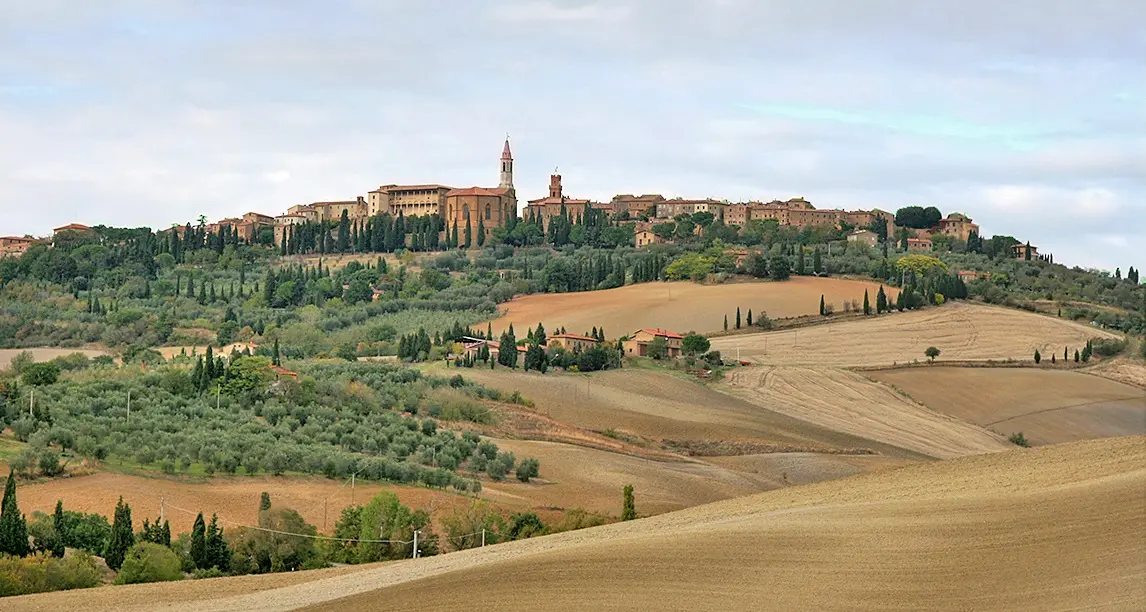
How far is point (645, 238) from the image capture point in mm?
165250

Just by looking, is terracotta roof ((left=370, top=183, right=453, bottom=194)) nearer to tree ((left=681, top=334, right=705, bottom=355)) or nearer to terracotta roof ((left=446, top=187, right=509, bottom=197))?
terracotta roof ((left=446, top=187, right=509, bottom=197))

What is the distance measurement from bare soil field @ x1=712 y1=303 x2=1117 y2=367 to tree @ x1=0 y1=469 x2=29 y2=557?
5871 cm

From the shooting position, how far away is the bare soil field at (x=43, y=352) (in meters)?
109

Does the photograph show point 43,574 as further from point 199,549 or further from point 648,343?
point 648,343

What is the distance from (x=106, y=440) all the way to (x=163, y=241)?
104797 millimetres

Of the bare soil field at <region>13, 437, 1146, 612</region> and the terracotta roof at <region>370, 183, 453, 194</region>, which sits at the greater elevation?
the terracotta roof at <region>370, 183, 453, 194</region>

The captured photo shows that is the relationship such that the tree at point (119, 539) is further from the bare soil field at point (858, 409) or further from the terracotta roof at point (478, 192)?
the terracotta roof at point (478, 192)

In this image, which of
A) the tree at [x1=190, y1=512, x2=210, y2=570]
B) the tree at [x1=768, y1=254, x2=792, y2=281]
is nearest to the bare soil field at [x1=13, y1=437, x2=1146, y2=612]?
the tree at [x1=190, y1=512, x2=210, y2=570]

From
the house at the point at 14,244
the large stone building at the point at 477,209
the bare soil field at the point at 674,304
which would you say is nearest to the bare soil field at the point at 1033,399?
the bare soil field at the point at 674,304

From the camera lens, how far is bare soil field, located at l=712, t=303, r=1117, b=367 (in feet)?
334

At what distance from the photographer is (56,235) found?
176 m

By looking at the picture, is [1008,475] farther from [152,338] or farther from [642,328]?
[152,338]

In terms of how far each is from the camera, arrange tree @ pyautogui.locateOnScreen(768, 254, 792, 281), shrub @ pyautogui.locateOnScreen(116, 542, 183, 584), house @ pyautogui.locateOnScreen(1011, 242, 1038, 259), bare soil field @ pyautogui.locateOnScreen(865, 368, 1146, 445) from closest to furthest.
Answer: shrub @ pyautogui.locateOnScreen(116, 542, 183, 584) → bare soil field @ pyautogui.locateOnScreen(865, 368, 1146, 445) → tree @ pyautogui.locateOnScreen(768, 254, 792, 281) → house @ pyautogui.locateOnScreen(1011, 242, 1038, 259)

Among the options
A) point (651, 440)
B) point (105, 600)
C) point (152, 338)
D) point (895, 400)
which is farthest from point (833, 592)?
point (152, 338)
